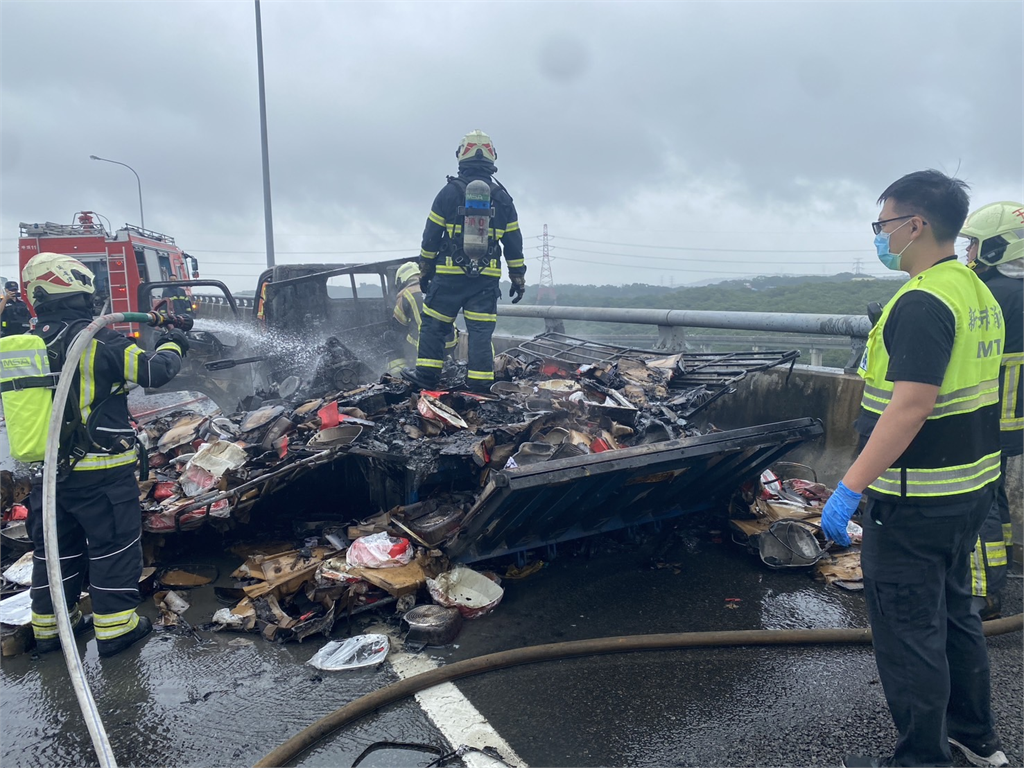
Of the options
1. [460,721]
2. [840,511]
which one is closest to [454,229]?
[460,721]

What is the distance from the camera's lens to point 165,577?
3914mm

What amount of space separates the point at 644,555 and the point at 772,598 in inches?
31.6

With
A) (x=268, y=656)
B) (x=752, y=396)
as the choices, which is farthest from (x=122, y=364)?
(x=752, y=396)

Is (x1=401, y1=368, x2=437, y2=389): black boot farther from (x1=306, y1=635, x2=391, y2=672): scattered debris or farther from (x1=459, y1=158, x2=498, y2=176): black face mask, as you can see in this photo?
(x1=306, y1=635, x2=391, y2=672): scattered debris

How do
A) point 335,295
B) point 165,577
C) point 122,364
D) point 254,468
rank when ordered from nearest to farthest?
point 122,364 → point 165,577 → point 254,468 → point 335,295

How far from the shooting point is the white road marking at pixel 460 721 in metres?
2.28

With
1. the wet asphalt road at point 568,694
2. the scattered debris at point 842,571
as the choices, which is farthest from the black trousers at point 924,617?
the scattered debris at point 842,571

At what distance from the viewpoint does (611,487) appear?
11.0 ft

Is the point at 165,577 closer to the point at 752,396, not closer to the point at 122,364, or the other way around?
the point at 122,364

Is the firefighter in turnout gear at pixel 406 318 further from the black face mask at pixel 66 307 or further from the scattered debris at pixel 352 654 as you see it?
the scattered debris at pixel 352 654

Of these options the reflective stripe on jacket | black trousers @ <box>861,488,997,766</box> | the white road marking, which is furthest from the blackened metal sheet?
the reflective stripe on jacket

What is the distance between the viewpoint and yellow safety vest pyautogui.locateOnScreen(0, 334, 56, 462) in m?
3.17

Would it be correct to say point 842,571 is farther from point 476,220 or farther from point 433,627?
point 476,220

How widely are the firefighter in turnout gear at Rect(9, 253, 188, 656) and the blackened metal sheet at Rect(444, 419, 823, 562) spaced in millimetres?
1657
